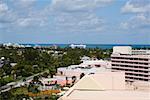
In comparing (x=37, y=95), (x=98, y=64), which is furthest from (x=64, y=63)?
(x=37, y=95)

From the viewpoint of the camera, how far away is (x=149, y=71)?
944 centimetres

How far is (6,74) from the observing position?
11711 millimetres

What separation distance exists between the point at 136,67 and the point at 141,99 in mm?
6862

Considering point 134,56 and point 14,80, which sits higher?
point 134,56

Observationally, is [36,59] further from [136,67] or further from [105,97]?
[105,97]

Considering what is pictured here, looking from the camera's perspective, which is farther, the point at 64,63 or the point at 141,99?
the point at 64,63

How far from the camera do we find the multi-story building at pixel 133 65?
9.59m

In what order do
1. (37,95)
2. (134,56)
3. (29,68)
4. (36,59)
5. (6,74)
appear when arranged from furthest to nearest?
(36,59) < (29,68) < (6,74) < (134,56) < (37,95)

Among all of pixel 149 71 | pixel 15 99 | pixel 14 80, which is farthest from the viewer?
pixel 14 80

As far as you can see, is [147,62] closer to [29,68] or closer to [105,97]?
[29,68]

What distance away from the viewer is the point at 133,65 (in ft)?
33.0

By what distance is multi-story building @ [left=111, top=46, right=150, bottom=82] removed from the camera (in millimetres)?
9594

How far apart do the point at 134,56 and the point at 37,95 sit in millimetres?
3251

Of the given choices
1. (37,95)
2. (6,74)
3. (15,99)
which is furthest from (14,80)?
(15,99)
